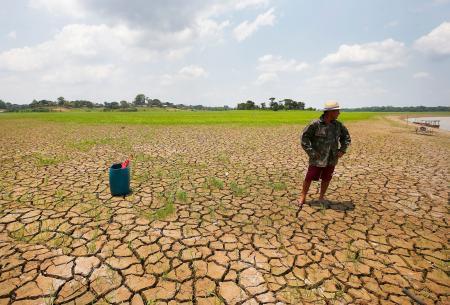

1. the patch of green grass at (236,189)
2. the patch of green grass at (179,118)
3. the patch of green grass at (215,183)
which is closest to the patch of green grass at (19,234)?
the patch of green grass at (215,183)

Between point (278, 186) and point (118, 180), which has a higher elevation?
point (118, 180)

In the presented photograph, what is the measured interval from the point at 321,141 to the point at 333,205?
1469mm

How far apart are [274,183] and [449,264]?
373 centimetres

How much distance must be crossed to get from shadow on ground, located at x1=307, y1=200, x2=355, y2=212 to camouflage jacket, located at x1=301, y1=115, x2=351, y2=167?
3.09 ft

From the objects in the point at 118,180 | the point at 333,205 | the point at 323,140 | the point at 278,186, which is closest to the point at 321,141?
the point at 323,140

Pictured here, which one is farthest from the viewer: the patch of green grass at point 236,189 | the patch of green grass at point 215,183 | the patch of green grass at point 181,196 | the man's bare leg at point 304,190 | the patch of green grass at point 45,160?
the patch of green grass at point 45,160

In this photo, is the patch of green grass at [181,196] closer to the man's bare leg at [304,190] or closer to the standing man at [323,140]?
the man's bare leg at [304,190]

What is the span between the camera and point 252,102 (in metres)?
123

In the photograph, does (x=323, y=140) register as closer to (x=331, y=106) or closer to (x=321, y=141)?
(x=321, y=141)

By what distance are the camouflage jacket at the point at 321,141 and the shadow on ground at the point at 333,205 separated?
943 mm

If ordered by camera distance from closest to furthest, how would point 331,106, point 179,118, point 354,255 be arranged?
1. point 354,255
2. point 331,106
3. point 179,118

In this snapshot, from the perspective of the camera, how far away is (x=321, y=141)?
15.6 feet

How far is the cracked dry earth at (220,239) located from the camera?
286cm

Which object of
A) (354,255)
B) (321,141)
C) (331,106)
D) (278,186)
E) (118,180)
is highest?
(331,106)
